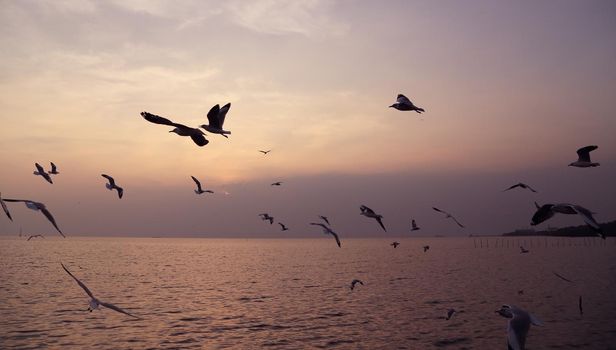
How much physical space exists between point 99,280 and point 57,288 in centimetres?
1349

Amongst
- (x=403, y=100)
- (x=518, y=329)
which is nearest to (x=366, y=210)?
(x=403, y=100)

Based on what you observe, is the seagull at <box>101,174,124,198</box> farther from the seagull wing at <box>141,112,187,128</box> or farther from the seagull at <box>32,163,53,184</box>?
→ the seagull wing at <box>141,112,187,128</box>

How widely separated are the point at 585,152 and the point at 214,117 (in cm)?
1600

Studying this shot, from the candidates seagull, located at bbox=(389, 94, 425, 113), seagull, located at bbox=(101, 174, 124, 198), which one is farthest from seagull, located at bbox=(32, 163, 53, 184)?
seagull, located at bbox=(389, 94, 425, 113)

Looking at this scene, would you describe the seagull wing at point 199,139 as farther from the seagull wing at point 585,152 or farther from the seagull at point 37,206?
the seagull wing at point 585,152

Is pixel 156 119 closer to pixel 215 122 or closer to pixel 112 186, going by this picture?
pixel 215 122

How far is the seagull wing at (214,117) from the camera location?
51.9 ft

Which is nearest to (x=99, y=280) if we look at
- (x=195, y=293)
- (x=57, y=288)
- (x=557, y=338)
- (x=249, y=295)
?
(x=57, y=288)

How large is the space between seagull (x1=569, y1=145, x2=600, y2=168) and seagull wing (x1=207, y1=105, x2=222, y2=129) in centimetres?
1516

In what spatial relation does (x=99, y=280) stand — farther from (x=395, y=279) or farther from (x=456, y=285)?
(x=456, y=285)

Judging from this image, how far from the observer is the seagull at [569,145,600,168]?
71.4 ft

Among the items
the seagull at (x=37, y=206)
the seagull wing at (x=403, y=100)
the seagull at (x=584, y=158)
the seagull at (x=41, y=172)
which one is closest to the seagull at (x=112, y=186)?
the seagull at (x=41, y=172)

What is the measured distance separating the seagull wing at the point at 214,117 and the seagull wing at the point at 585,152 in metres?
15.4

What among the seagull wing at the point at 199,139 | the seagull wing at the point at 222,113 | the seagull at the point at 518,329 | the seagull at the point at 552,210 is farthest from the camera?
the seagull wing at the point at 222,113
